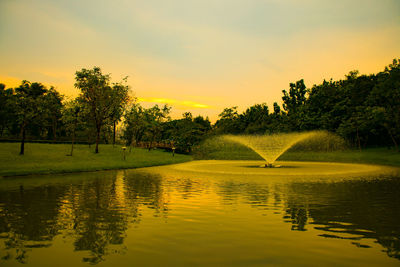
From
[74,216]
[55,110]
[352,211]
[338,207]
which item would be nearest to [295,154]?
[338,207]

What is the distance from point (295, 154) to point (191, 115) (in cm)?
6682

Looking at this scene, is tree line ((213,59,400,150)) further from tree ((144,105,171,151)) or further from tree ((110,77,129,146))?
tree ((110,77,129,146))

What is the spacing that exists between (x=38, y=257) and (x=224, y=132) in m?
93.2

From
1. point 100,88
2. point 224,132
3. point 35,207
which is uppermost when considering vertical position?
point 100,88

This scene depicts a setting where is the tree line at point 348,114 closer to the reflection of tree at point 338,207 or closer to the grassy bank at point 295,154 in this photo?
the grassy bank at point 295,154

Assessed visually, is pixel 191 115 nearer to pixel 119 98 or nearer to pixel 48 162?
pixel 119 98

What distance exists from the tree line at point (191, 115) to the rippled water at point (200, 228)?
40.3 meters

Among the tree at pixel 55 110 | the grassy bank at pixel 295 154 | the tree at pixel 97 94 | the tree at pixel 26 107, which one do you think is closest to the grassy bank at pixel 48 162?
the tree at pixel 26 107

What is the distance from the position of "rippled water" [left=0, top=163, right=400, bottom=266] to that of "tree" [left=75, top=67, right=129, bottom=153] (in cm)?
4580

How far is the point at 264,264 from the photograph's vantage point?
288 inches

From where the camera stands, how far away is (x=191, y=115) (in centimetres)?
12725

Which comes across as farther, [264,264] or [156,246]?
[156,246]

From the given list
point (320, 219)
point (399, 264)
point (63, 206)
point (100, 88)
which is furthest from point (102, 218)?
point (100, 88)

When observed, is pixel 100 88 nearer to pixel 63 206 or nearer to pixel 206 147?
pixel 206 147
